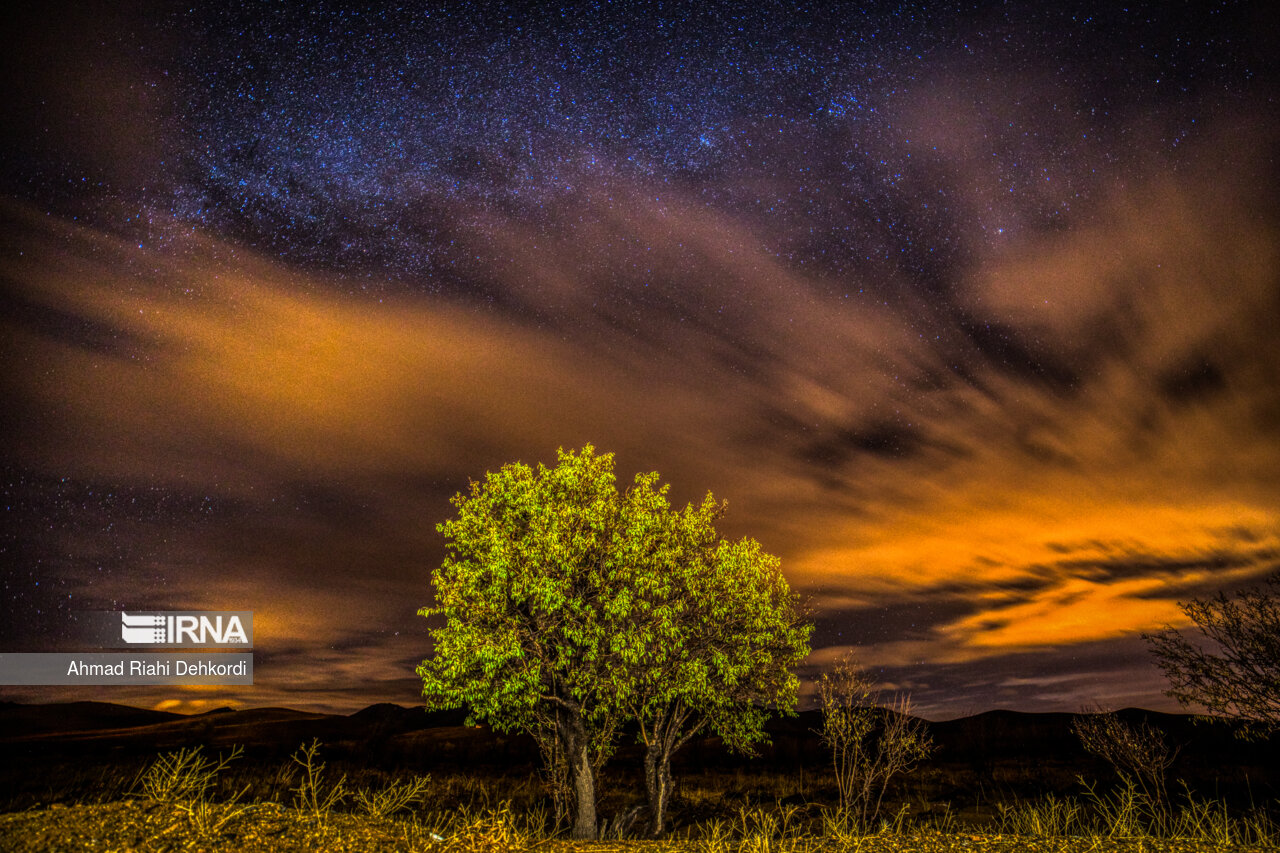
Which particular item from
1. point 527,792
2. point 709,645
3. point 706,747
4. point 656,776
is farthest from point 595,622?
point 706,747

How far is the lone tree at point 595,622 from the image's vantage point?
2248 cm

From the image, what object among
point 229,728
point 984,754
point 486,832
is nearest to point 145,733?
point 229,728

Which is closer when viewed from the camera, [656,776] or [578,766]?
[578,766]

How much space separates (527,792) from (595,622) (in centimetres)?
3064

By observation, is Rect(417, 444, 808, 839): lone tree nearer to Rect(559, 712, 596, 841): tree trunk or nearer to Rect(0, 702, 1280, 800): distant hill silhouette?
Rect(559, 712, 596, 841): tree trunk

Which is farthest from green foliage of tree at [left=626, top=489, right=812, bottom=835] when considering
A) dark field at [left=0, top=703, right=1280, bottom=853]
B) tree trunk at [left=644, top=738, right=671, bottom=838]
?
dark field at [left=0, top=703, right=1280, bottom=853]

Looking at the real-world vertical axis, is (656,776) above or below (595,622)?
below

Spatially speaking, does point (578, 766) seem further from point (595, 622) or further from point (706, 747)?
point (706, 747)

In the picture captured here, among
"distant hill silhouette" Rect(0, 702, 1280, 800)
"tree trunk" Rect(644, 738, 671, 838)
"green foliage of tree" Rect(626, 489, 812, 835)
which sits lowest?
"distant hill silhouette" Rect(0, 702, 1280, 800)

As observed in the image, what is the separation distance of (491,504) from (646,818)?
43.6ft

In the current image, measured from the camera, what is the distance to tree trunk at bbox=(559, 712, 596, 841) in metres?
23.3

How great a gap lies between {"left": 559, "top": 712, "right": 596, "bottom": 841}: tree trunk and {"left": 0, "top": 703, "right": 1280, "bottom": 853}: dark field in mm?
1543

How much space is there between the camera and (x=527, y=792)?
1858 inches

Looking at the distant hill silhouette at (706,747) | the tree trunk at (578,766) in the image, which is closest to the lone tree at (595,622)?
the tree trunk at (578,766)
